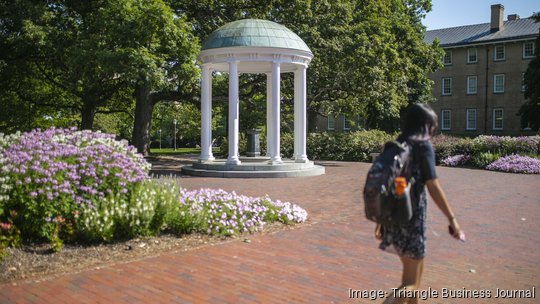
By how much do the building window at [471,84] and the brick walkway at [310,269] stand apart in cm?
4888

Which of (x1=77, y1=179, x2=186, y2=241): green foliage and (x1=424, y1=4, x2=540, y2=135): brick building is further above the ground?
(x1=424, y1=4, x2=540, y2=135): brick building

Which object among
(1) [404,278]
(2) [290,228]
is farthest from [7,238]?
(1) [404,278]

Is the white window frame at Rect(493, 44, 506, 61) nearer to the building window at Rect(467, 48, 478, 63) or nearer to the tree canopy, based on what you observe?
the building window at Rect(467, 48, 478, 63)

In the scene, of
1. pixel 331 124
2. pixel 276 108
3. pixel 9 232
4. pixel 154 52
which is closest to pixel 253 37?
pixel 276 108

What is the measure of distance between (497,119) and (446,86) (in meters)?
7.03

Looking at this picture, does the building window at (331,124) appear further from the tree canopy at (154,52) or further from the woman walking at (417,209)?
the woman walking at (417,209)

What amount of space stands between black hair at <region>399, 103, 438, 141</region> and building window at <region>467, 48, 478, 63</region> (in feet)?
186

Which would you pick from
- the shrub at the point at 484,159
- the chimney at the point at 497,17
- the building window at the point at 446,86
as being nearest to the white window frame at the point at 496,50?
the chimney at the point at 497,17

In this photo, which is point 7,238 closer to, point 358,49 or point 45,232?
point 45,232

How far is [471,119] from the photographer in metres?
55.8

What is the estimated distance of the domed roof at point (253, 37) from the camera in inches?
768

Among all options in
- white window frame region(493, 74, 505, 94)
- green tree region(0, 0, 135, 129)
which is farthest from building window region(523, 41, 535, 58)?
green tree region(0, 0, 135, 129)

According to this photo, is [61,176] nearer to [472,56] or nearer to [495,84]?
[495,84]

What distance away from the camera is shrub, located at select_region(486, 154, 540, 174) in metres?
21.8
